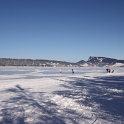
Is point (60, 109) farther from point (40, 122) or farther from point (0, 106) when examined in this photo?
point (0, 106)

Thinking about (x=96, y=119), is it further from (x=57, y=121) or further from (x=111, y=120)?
(x=57, y=121)

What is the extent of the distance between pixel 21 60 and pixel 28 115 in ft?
608

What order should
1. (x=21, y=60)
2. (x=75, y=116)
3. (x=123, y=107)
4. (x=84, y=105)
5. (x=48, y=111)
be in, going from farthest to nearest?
(x=21, y=60) → (x=84, y=105) → (x=123, y=107) → (x=48, y=111) → (x=75, y=116)

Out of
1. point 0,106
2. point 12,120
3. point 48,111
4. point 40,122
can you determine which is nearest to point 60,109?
point 48,111

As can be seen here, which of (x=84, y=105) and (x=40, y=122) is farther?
(x=84, y=105)

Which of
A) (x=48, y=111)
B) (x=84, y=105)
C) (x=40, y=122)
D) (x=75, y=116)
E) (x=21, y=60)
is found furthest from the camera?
(x=21, y=60)

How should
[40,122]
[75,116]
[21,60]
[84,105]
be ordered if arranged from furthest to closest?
[21,60], [84,105], [75,116], [40,122]

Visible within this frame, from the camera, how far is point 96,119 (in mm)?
5449

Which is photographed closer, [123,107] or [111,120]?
[111,120]

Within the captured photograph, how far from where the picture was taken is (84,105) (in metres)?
7.36

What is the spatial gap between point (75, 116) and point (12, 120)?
86.5 inches

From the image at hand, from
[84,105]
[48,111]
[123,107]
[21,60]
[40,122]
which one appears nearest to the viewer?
[40,122]

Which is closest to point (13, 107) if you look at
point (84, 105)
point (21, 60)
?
point (84, 105)

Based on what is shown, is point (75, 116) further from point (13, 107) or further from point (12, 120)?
point (13, 107)
